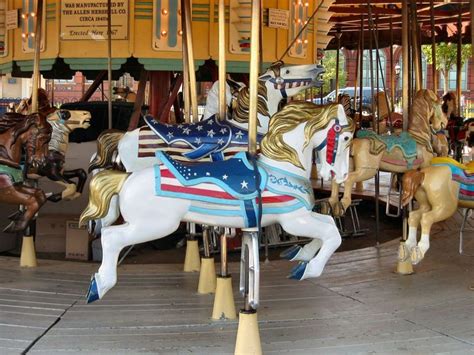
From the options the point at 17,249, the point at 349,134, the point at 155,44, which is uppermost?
Answer: the point at 155,44

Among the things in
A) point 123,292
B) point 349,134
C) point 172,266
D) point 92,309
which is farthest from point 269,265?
point 349,134

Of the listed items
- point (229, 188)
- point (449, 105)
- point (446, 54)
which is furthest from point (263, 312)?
point (446, 54)

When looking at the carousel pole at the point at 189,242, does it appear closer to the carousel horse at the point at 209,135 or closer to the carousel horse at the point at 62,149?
the carousel horse at the point at 209,135

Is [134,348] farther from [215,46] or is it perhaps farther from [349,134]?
[215,46]

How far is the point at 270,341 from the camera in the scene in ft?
12.7

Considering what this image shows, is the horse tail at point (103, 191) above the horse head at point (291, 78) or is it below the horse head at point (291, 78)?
below

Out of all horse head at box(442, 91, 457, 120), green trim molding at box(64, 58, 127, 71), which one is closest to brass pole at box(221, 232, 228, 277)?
green trim molding at box(64, 58, 127, 71)

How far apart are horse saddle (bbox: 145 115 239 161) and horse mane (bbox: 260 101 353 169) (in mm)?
1365

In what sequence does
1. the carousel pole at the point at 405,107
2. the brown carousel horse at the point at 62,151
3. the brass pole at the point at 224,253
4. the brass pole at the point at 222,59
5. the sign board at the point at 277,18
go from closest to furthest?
the brass pole at the point at 224,253
the brass pole at the point at 222,59
the carousel pole at the point at 405,107
the brown carousel horse at the point at 62,151
the sign board at the point at 277,18

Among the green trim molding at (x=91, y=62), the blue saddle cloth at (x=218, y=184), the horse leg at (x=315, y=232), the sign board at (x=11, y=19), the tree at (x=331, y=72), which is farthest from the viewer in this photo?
the tree at (x=331, y=72)

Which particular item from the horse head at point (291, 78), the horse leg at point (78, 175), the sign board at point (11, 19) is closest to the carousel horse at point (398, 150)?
the horse head at point (291, 78)

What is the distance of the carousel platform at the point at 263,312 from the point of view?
382 cm

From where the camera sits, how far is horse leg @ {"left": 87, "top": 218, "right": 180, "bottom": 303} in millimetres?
3689

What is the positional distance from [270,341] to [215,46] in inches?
182
